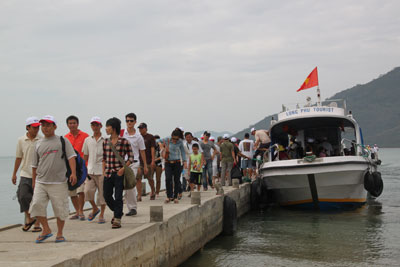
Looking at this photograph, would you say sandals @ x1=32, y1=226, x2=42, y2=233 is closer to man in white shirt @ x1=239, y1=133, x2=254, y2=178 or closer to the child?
the child

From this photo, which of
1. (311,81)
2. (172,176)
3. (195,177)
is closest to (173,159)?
(172,176)

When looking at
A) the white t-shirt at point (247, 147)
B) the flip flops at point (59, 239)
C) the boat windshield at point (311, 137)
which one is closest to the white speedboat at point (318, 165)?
the boat windshield at point (311, 137)

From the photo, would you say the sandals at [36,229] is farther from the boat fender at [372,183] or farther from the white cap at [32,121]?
the boat fender at [372,183]

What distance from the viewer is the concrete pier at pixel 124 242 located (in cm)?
548

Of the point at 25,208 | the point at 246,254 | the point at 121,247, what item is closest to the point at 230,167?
the point at 246,254

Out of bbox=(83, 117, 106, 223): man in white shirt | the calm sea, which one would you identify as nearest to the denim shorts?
the calm sea

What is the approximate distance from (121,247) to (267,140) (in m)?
11.6

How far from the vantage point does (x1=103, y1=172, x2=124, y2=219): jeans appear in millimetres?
7582

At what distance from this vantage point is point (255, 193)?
16.6 metres

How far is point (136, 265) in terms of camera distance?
6559mm

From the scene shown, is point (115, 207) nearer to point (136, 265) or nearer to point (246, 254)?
point (136, 265)

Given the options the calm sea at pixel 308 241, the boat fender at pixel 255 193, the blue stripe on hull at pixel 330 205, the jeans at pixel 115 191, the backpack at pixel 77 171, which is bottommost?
the calm sea at pixel 308 241

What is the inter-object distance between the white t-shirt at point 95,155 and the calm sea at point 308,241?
2.51 meters

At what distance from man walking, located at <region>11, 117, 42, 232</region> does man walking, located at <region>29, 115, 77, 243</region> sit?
1220 millimetres
